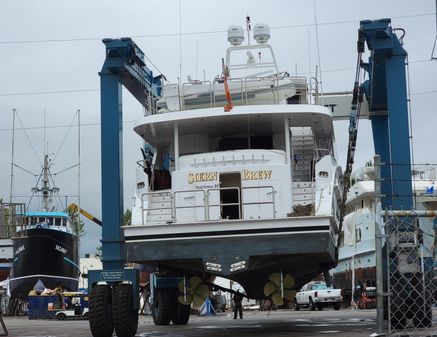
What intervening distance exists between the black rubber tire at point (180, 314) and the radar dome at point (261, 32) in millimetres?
8322

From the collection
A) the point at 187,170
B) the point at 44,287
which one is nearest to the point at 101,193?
the point at 187,170

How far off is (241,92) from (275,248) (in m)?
3.85

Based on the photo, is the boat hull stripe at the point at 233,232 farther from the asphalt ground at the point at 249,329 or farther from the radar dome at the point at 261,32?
the radar dome at the point at 261,32

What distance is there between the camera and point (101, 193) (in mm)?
16156

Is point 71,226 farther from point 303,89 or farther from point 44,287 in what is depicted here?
point 303,89

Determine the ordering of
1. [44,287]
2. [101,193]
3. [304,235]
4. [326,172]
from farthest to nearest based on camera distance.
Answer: [44,287]
[101,193]
[326,172]
[304,235]

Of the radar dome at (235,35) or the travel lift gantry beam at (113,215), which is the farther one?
the radar dome at (235,35)

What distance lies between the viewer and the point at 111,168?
16297 mm

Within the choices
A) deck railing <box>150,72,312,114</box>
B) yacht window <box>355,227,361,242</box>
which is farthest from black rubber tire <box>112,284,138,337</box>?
yacht window <box>355,227,361,242</box>

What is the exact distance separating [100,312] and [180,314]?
7866mm

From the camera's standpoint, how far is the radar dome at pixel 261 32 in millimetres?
18106

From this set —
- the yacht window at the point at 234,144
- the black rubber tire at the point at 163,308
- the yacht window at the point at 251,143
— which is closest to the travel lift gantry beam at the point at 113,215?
the yacht window at the point at 234,144

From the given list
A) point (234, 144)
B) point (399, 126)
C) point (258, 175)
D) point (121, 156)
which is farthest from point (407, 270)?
point (121, 156)

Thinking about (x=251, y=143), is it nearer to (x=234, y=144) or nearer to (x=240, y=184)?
(x=234, y=144)
